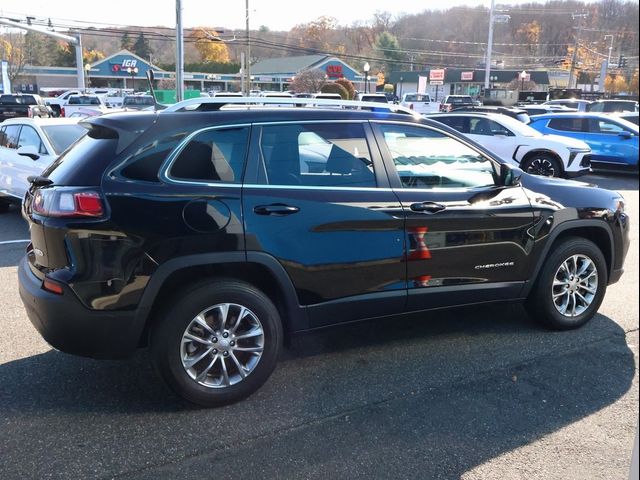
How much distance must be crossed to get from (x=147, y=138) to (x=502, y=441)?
262 cm

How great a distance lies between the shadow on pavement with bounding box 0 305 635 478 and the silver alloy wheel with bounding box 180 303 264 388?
21cm

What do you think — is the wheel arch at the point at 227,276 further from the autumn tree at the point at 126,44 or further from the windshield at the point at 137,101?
the autumn tree at the point at 126,44

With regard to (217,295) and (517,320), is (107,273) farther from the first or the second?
(517,320)

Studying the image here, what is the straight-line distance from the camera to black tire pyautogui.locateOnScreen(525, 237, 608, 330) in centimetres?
450

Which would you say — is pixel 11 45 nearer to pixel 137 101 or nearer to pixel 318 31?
pixel 318 31

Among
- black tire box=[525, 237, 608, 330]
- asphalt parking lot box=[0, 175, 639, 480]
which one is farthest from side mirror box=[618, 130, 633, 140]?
asphalt parking lot box=[0, 175, 639, 480]

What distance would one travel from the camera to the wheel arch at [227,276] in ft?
10.7

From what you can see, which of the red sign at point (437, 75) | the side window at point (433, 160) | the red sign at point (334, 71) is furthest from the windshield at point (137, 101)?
the side window at point (433, 160)

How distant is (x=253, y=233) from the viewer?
3.43m

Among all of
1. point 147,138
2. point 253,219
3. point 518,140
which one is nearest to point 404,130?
point 253,219

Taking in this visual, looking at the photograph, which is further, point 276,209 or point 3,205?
point 3,205

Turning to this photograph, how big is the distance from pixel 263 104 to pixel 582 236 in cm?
278

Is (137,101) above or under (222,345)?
above

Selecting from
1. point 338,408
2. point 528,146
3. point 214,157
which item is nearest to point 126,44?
point 528,146
